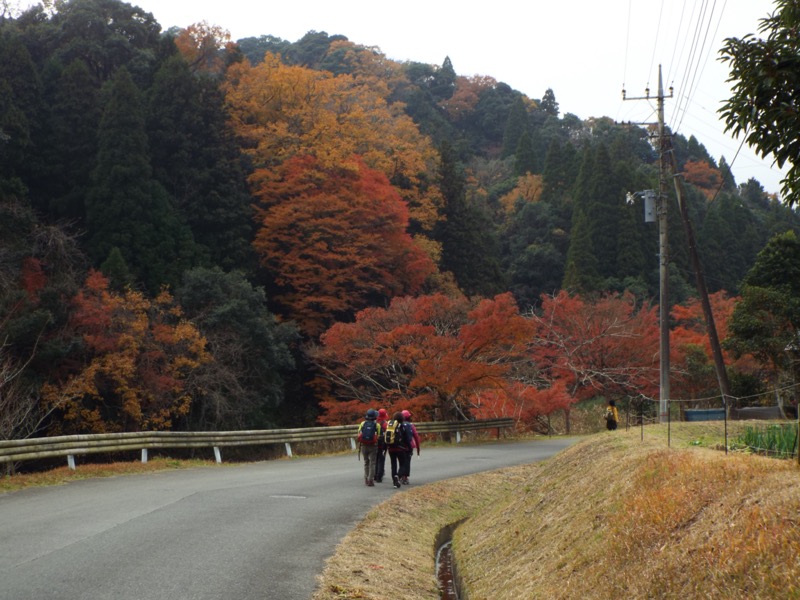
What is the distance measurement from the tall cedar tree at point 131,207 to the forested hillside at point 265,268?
10cm

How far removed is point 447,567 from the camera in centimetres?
1355

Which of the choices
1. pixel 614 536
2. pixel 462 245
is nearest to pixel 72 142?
pixel 462 245

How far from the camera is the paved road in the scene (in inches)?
332

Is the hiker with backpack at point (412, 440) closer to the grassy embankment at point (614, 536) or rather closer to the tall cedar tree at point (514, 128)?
the grassy embankment at point (614, 536)

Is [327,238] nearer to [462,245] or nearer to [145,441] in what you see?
[462,245]

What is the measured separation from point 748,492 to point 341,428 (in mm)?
20647

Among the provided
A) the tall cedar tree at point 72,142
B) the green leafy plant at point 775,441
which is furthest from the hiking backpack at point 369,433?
the tall cedar tree at point 72,142

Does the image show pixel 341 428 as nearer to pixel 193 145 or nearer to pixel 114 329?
pixel 114 329

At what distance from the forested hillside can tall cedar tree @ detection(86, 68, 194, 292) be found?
96 mm

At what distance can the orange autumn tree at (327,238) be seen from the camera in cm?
4391

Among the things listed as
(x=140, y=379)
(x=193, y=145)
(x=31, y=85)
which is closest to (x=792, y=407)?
(x=140, y=379)

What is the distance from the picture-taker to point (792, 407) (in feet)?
83.8

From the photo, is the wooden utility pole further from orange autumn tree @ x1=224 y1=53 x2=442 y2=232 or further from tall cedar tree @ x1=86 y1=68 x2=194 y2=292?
orange autumn tree @ x1=224 y1=53 x2=442 y2=232

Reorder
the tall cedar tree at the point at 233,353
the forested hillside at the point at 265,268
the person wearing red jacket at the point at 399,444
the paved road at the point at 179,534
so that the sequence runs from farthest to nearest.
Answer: the tall cedar tree at the point at 233,353 < the forested hillside at the point at 265,268 < the person wearing red jacket at the point at 399,444 < the paved road at the point at 179,534
